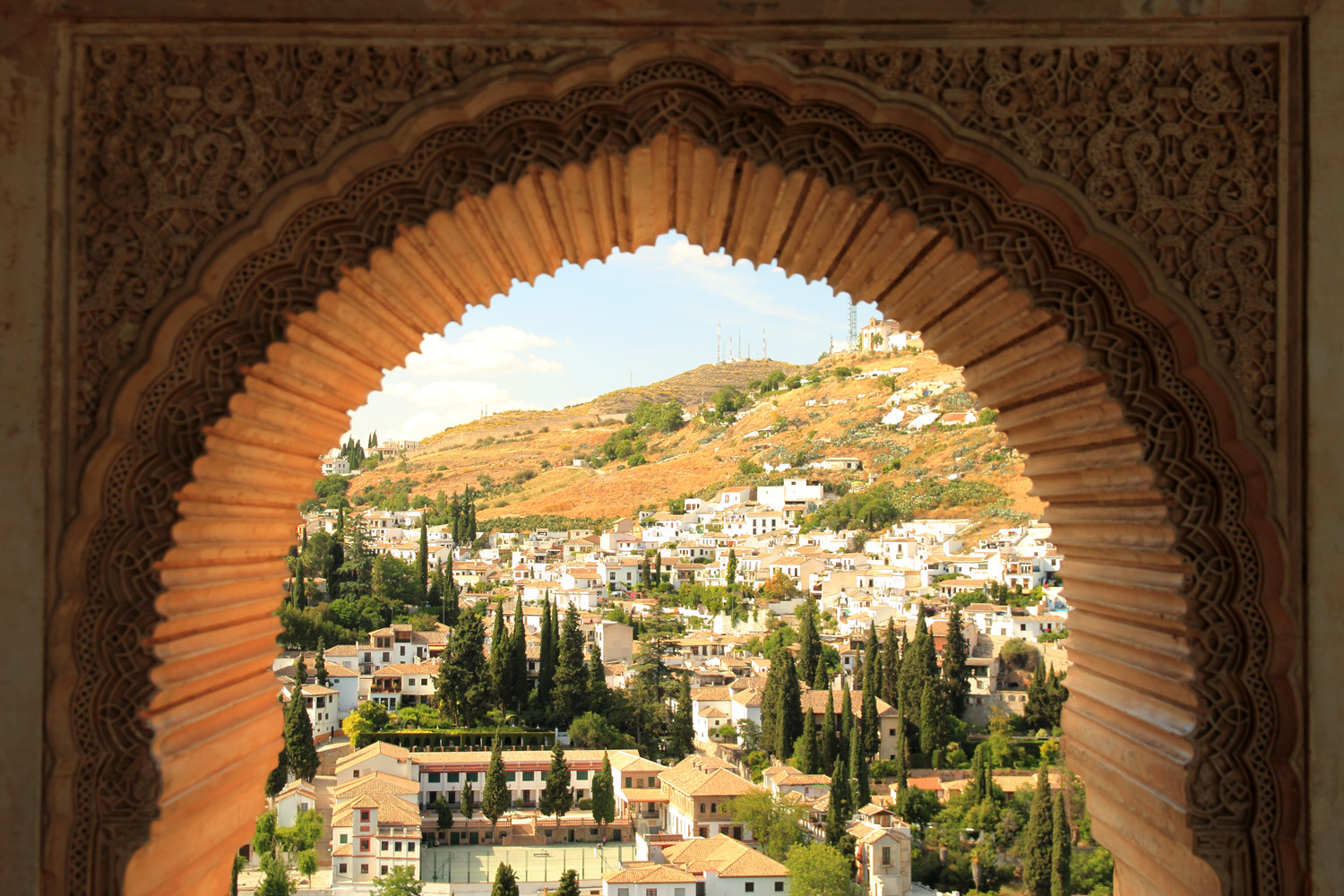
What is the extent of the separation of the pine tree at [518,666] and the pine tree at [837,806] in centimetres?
860

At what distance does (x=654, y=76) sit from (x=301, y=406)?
101cm

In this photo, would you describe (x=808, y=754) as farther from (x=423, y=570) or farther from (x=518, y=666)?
(x=423, y=570)

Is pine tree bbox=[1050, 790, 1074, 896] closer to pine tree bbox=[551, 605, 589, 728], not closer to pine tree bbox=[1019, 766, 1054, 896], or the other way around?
pine tree bbox=[1019, 766, 1054, 896]

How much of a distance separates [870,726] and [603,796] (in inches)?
253

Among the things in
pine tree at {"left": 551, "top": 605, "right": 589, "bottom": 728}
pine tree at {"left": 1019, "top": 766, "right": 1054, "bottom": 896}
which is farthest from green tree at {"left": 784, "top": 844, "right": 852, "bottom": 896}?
pine tree at {"left": 551, "top": 605, "right": 589, "bottom": 728}

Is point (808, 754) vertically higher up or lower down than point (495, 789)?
higher up

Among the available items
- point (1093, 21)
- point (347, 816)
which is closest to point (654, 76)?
point (1093, 21)

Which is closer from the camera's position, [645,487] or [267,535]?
[267,535]

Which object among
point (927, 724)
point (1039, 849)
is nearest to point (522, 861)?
point (927, 724)

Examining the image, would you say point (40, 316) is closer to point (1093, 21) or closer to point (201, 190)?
point (201, 190)

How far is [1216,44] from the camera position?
1.98 metres

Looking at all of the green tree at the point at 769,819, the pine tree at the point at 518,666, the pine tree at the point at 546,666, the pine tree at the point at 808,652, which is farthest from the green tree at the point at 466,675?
the pine tree at the point at 808,652

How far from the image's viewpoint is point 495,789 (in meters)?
22.6

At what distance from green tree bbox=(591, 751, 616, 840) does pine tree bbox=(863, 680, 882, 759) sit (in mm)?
5861
